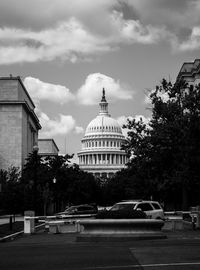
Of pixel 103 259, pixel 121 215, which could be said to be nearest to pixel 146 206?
pixel 121 215

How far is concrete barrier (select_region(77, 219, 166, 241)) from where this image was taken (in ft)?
86.3

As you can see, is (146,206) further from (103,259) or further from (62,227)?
(103,259)

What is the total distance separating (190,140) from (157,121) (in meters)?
8.25

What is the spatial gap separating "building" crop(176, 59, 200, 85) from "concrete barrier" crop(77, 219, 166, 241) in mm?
62071

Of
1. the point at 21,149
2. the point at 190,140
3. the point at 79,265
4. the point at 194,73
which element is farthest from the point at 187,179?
the point at 21,149

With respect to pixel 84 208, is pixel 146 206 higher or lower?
lower

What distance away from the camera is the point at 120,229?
88.3ft

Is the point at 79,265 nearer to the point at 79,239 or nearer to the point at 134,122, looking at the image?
the point at 79,239

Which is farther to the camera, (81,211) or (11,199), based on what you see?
(11,199)

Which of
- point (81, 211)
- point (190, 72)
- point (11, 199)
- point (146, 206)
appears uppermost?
point (190, 72)

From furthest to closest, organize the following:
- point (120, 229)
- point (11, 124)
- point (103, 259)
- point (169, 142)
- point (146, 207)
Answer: point (11, 124)
point (169, 142)
point (146, 207)
point (120, 229)
point (103, 259)

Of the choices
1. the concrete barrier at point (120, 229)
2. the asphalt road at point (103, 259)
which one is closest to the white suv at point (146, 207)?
the concrete barrier at point (120, 229)

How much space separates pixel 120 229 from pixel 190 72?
222 ft

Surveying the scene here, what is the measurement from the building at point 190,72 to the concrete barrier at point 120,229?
62.1 m
